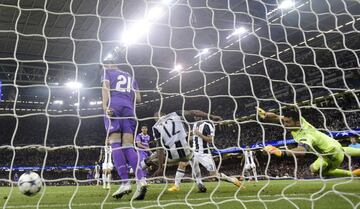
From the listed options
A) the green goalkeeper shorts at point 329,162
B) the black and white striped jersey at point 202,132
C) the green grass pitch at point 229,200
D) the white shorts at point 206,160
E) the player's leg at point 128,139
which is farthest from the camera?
the black and white striped jersey at point 202,132

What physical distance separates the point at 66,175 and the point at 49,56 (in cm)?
1292

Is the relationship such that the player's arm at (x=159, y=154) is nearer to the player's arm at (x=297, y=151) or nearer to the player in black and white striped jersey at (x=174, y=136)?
the player in black and white striped jersey at (x=174, y=136)

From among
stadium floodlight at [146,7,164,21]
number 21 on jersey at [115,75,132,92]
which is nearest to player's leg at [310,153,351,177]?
number 21 on jersey at [115,75,132,92]

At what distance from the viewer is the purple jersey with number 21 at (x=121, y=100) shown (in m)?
4.45

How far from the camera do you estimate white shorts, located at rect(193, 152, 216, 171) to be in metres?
6.21

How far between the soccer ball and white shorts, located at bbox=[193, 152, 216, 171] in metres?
3.09

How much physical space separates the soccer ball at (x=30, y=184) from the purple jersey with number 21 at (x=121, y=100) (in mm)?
1065

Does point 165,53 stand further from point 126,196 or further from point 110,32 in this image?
point 126,196

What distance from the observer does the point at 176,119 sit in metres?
5.32

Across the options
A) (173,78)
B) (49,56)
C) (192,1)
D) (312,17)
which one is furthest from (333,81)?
(49,56)

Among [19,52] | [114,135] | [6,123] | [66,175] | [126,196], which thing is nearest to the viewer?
[114,135]

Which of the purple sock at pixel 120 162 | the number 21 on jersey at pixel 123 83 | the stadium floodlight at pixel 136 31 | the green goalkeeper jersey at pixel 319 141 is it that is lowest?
the purple sock at pixel 120 162

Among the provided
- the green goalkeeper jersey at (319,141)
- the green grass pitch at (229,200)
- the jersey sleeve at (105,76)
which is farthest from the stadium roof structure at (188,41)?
the jersey sleeve at (105,76)

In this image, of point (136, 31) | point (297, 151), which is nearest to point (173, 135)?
point (297, 151)
